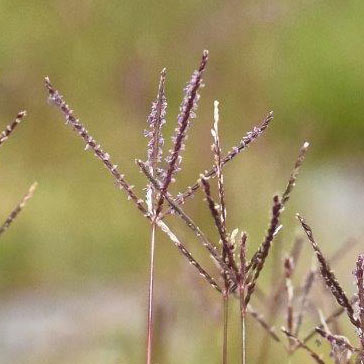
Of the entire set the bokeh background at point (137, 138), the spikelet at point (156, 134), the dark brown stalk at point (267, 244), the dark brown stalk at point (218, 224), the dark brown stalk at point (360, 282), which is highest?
the bokeh background at point (137, 138)

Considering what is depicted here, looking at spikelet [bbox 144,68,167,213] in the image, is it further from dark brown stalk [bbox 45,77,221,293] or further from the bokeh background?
the bokeh background

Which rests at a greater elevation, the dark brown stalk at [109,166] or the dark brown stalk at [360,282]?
the dark brown stalk at [109,166]

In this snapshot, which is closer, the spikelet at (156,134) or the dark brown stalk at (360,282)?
the dark brown stalk at (360,282)

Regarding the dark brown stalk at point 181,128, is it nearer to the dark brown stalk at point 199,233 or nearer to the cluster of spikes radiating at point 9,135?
the dark brown stalk at point 199,233

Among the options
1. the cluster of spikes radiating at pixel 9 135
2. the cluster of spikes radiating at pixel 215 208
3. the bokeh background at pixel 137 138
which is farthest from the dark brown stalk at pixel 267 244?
the bokeh background at pixel 137 138

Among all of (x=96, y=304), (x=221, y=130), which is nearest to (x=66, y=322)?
(x=96, y=304)

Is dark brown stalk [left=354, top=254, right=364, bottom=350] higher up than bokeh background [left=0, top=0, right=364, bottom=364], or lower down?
lower down

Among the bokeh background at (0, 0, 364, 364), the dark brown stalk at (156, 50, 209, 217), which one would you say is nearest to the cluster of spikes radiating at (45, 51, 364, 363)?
the dark brown stalk at (156, 50, 209, 217)

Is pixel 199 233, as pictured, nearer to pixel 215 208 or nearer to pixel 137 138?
pixel 215 208
